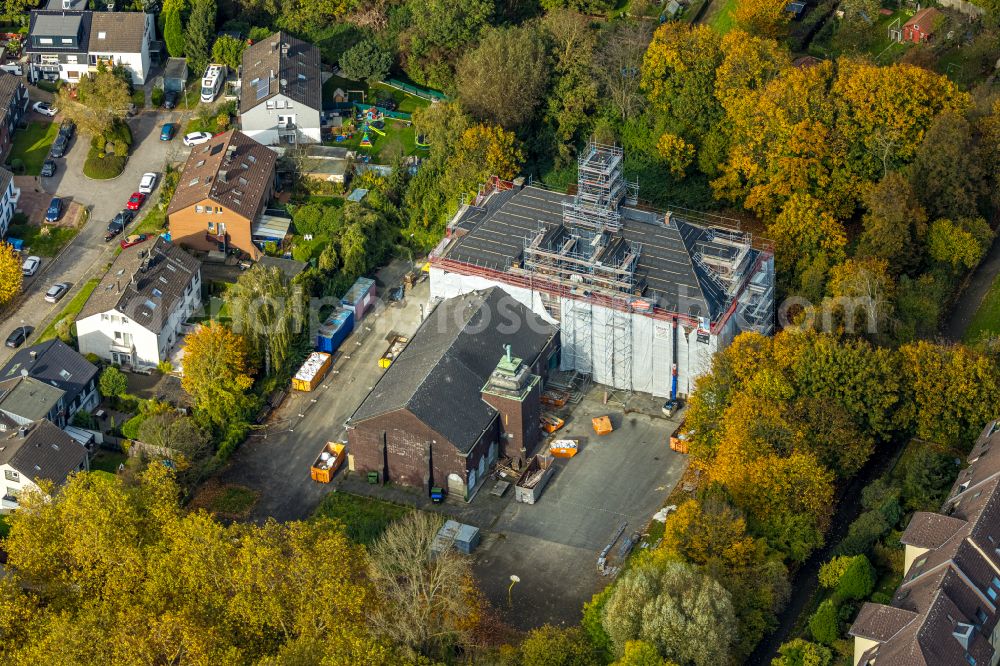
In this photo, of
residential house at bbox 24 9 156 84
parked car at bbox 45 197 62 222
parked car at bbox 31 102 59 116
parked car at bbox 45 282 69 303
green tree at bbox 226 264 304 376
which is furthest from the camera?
residential house at bbox 24 9 156 84

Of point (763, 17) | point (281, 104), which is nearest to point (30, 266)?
point (281, 104)

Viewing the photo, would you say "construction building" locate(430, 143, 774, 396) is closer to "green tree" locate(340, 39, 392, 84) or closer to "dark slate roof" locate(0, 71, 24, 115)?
"green tree" locate(340, 39, 392, 84)

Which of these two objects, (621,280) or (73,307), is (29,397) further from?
(621,280)

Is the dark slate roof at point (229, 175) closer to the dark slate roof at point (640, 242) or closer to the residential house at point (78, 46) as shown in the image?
the residential house at point (78, 46)

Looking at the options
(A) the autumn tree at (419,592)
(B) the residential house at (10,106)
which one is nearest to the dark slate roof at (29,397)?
(A) the autumn tree at (419,592)

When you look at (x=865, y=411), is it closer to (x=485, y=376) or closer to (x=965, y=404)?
(x=965, y=404)

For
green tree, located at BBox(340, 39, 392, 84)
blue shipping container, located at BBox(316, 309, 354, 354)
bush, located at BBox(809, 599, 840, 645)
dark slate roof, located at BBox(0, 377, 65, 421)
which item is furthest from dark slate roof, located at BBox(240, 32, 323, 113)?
bush, located at BBox(809, 599, 840, 645)

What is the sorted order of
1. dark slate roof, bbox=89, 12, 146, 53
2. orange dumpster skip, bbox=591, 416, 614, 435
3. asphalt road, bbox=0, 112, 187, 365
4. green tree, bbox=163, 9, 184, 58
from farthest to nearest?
green tree, bbox=163, 9, 184, 58
dark slate roof, bbox=89, 12, 146, 53
asphalt road, bbox=0, 112, 187, 365
orange dumpster skip, bbox=591, 416, 614, 435
